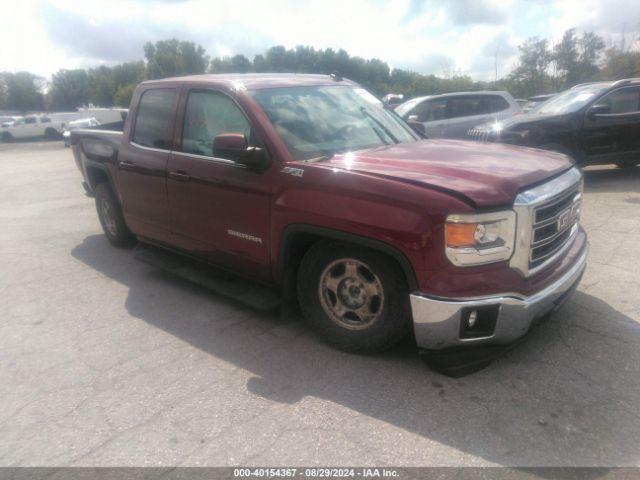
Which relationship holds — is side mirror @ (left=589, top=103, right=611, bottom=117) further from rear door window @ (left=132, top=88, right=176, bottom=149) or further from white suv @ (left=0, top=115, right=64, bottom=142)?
white suv @ (left=0, top=115, right=64, bottom=142)

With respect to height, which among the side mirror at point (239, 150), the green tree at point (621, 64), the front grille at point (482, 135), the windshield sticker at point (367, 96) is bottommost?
the front grille at point (482, 135)

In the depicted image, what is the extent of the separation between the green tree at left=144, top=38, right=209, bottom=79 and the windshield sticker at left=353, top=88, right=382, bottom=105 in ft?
274

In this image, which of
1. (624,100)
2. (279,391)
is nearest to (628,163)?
(624,100)

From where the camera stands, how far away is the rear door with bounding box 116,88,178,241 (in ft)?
14.7

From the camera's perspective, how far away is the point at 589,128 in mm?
8664

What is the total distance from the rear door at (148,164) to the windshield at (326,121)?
114 centimetres

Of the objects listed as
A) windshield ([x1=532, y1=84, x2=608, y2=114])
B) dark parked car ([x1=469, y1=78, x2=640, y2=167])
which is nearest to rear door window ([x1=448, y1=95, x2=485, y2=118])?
windshield ([x1=532, y1=84, x2=608, y2=114])

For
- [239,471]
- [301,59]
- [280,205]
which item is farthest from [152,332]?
[301,59]

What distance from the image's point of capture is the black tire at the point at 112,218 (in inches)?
231

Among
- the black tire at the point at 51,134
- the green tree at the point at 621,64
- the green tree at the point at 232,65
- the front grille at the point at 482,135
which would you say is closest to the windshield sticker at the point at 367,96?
the front grille at the point at 482,135

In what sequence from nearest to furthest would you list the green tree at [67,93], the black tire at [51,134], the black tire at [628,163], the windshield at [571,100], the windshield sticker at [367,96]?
1. the windshield sticker at [367,96]
2. the windshield at [571,100]
3. the black tire at [628,163]
4. the black tire at [51,134]
5. the green tree at [67,93]

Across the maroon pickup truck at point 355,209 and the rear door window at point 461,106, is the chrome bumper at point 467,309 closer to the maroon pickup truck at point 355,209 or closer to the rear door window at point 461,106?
the maroon pickup truck at point 355,209

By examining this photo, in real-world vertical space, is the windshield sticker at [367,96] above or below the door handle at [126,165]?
above

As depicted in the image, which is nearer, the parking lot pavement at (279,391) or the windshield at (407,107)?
the parking lot pavement at (279,391)
